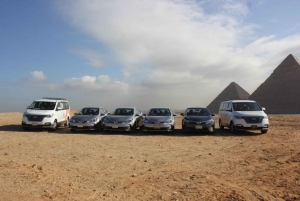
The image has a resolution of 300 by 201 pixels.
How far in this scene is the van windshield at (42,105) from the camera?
1653 cm

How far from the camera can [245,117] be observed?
14336mm

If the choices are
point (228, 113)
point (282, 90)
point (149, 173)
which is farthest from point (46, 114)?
point (282, 90)

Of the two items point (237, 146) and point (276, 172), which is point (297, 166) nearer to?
point (276, 172)

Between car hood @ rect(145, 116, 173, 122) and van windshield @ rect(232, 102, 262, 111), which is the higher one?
van windshield @ rect(232, 102, 262, 111)

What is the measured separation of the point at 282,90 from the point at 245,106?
80.2 metres

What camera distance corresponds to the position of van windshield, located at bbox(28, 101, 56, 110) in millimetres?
16531

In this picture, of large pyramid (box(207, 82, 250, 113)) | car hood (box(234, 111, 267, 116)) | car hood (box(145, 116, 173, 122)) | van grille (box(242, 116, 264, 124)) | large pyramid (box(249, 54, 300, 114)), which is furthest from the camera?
large pyramid (box(207, 82, 250, 113))

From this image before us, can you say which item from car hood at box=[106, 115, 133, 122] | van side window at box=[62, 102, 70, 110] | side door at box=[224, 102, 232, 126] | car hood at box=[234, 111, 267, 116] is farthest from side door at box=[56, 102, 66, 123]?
car hood at box=[234, 111, 267, 116]

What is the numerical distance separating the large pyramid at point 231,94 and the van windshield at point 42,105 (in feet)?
246

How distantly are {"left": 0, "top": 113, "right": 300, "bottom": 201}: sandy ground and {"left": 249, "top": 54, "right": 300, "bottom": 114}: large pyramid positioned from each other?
77.6 meters

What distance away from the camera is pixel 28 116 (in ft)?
51.0

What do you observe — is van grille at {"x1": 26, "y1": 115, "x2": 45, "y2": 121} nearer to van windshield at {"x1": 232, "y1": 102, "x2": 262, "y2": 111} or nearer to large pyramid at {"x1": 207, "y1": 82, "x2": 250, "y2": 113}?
van windshield at {"x1": 232, "y1": 102, "x2": 262, "y2": 111}

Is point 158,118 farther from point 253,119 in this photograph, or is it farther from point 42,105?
point 42,105

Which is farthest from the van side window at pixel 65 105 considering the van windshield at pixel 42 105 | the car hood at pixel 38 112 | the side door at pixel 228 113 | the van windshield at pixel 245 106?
the van windshield at pixel 245 106
